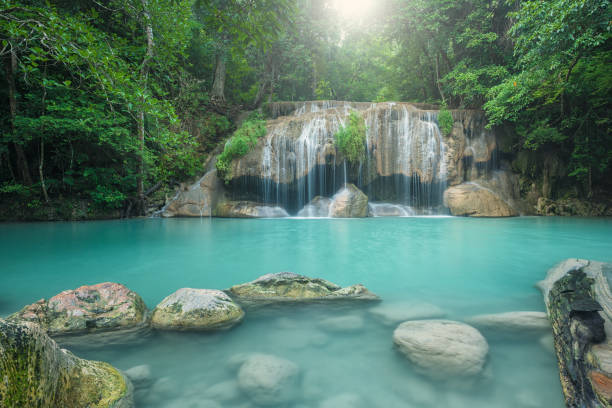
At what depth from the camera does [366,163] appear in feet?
43.5

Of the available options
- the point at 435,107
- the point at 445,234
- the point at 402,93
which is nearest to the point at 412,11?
the point at 435,107

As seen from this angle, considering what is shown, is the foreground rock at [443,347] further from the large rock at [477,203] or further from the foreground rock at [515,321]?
the large rock at [477,203]

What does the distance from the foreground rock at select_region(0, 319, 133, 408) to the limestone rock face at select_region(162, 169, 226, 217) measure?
11.5 m

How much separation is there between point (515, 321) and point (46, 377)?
112 inches

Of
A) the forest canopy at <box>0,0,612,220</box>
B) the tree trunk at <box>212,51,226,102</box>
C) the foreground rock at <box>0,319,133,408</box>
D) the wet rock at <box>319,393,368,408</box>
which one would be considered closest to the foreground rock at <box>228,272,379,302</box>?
the wet rock at <box>319,393,368,408</box>

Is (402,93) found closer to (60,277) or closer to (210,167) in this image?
(210,167)

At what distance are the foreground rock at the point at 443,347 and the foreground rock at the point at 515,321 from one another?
344mm

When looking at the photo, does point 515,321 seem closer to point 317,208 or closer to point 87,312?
point 87,312

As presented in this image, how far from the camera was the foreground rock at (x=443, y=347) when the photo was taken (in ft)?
5.48

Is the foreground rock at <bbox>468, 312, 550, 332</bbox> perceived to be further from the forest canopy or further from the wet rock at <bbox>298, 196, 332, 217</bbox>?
the wet rock at <bbox>298, 196, 332, 217</bbox>

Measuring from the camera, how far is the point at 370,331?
7.13 feet

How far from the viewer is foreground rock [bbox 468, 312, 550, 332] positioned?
83.4 inches

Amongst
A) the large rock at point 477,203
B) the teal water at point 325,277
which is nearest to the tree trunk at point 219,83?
the teal water at point 325,277

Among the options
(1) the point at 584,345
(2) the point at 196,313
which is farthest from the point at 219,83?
(1) the point at 584,345
